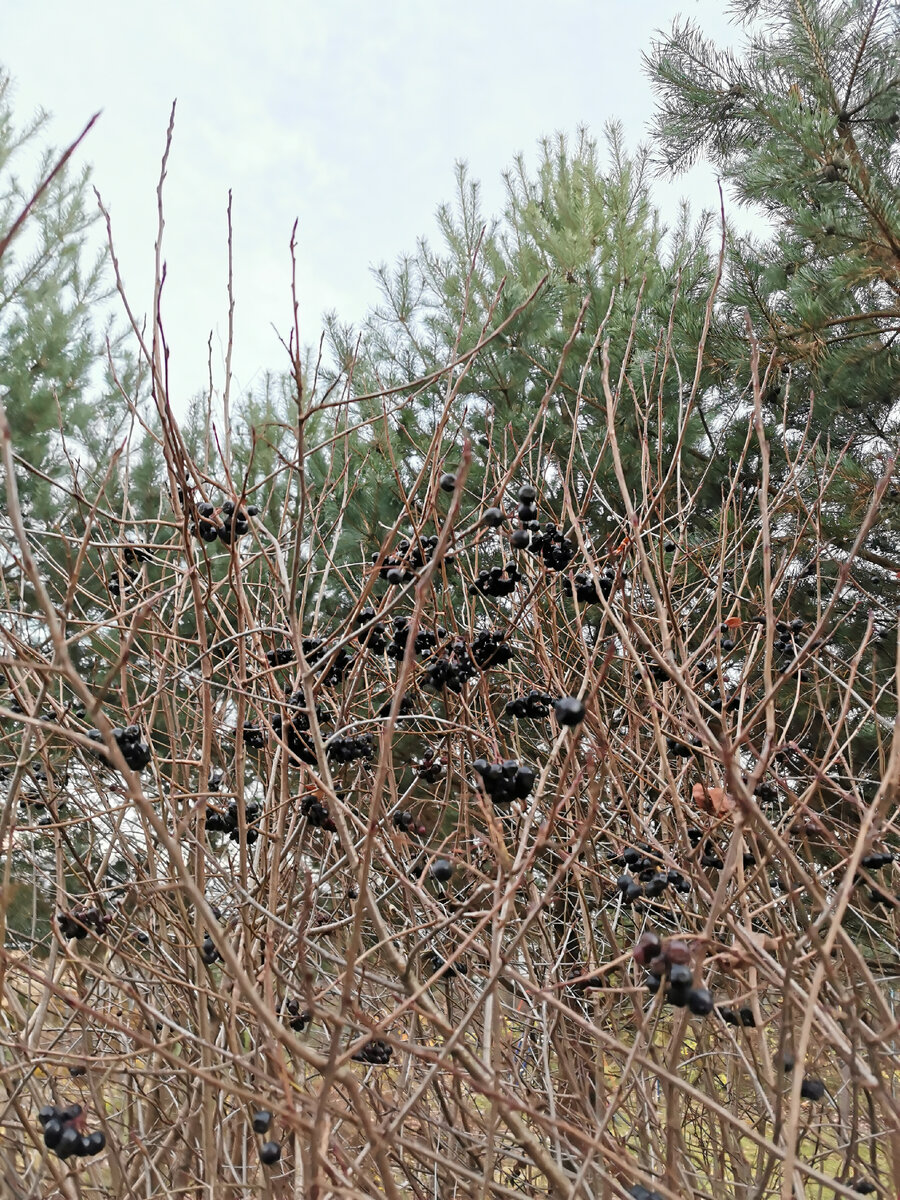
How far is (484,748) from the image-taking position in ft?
7.75

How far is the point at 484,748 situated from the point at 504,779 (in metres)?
0.94

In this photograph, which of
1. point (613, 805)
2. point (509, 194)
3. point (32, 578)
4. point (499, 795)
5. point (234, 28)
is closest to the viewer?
point (32, 578)

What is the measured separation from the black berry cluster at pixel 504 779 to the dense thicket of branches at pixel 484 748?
0.10 feet

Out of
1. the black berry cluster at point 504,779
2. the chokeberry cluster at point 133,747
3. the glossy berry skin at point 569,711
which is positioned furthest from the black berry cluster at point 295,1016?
the glossy berry skin at point 569,711

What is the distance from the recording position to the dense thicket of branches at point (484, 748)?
4.09 ft

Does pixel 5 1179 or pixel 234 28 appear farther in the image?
pixel 234 28

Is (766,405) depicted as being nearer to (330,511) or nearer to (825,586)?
(825,586)

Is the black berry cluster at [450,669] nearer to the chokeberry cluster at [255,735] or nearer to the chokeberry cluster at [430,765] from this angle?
the chokeberry cluster at [430,765]

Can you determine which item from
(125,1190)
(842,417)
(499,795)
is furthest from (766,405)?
(125,1190)

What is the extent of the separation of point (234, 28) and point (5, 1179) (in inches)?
377

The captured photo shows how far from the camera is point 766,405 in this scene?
4.92 metres

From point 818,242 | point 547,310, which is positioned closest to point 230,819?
point 818,242

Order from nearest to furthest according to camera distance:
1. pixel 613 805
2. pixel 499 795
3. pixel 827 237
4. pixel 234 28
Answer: pixel 499 795 < pixel 613 805 < pixel 827 237 < pixel 234 28

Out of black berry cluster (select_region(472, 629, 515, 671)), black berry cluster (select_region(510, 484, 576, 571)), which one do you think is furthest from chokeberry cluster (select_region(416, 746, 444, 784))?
black berry cluster (select_region(510, 484, 576, 571))
